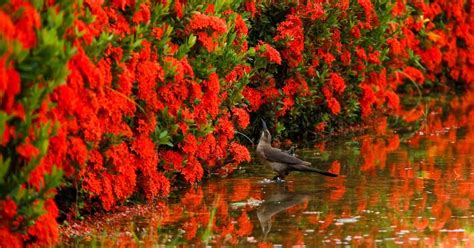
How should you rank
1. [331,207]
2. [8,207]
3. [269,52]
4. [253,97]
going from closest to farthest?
[8,207] → [331,207] → [269,52] → [253,97]

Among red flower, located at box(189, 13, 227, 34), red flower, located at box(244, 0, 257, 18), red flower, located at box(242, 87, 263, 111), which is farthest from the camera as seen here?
red flower, located at box(242, 87, 263, 111)

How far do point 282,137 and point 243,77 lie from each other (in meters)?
3.44

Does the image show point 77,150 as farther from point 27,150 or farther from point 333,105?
point 333,105

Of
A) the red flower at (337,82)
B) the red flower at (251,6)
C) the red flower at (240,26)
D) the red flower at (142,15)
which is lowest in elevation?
the red flower at (337,82)

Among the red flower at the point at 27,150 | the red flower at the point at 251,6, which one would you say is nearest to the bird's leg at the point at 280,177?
the red flower at the point at 251,6

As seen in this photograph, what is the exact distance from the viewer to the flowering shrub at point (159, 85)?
28.6 feet

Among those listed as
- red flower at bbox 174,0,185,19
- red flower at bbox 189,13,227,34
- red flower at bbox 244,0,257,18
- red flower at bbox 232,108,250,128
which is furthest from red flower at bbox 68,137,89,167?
red flower at bbox 244,0,257,18

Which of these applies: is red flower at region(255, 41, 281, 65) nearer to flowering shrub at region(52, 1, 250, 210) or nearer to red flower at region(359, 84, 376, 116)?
flowering shrub at region(52, 1, 250, 210)

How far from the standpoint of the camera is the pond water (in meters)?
10.3

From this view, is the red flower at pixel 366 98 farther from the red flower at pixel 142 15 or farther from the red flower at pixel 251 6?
the red flower at pixel 142 15

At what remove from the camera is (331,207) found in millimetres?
11945

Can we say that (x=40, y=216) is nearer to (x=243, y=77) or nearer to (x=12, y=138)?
(x=12, y=138)

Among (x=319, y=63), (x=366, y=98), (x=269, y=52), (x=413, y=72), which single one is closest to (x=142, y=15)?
(x=269, y=52)

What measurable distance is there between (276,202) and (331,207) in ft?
2.32
